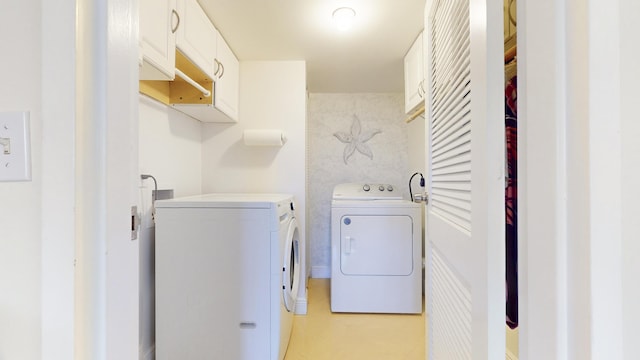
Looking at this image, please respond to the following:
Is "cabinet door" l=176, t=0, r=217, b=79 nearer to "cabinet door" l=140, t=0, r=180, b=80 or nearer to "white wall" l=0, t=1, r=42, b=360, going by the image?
"cabinet door" l=140, t=0, r=180, b=80

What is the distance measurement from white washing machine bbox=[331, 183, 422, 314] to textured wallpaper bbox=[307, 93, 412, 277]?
879mm

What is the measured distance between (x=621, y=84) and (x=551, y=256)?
0.81ft

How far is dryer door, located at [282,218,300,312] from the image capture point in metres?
1.66

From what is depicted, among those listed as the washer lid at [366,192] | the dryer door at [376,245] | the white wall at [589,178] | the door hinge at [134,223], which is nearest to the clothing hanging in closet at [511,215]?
the white wall at [589,178]

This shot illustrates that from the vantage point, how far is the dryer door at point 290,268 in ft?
5.45

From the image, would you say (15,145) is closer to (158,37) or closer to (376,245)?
(158,37)

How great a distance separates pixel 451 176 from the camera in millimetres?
893

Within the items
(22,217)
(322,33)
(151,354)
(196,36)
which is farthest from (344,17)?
(151,354)

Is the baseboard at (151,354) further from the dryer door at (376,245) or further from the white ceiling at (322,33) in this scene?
the white ceiling at (322,33)

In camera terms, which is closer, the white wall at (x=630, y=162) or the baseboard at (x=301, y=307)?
the white wall at (x=630, y=162)

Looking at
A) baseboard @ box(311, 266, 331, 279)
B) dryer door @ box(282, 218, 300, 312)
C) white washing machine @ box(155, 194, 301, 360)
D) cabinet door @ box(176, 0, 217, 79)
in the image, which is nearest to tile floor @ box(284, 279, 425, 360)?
dryer door @ box(282, 218, 300, 312)

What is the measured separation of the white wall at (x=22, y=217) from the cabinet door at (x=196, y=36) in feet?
3.72

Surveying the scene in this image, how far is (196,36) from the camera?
5.40 ft

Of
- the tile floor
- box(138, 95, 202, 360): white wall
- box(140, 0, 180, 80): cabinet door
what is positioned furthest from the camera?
the tile floor
